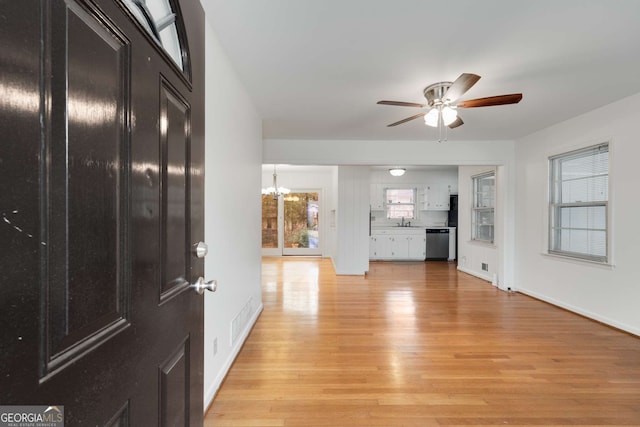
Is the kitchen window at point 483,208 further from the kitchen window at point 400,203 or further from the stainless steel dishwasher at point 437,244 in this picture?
the kitchen window at point 400,203

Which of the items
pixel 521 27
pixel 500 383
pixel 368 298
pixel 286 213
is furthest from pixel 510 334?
pixel 286 213

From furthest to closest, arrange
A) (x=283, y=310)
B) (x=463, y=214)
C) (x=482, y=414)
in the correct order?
(x=463, y=214), (x=283, y=310), (x=482, y=414)

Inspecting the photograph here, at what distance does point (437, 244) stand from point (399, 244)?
0.97m

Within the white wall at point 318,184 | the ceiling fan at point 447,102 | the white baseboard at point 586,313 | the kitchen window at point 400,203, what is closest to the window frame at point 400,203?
the kitchen window at point 400,203

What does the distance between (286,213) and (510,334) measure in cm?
614

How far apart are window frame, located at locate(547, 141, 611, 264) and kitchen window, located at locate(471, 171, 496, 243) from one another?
120 centimetres

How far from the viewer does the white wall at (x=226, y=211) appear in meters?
1.88

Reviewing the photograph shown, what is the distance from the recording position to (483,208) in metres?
5.57

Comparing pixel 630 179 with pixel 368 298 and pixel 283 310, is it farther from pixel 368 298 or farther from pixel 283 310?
A: pixel 283 310

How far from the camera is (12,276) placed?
0.38 meters

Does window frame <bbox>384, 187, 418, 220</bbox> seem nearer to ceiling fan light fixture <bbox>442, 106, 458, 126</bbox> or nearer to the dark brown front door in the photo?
ceiling fan light fixture <bbox>442, 106, 458, 126</bbox>

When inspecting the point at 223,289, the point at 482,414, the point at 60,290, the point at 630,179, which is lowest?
the point at 482,414

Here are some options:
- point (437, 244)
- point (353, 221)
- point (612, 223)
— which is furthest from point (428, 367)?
point (437, 244)

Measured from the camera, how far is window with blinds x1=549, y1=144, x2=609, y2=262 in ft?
11.1
